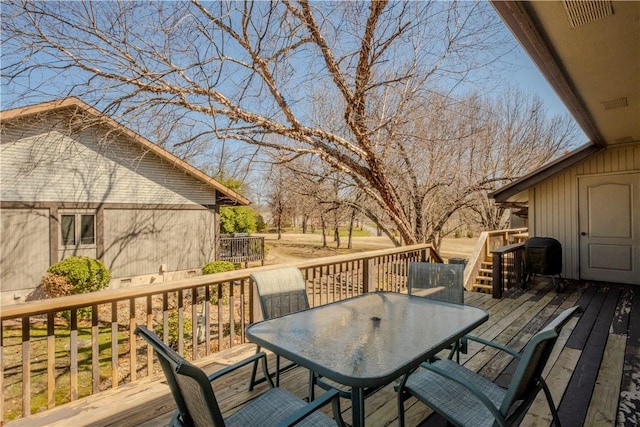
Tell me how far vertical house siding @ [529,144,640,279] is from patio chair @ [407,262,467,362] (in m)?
5.21

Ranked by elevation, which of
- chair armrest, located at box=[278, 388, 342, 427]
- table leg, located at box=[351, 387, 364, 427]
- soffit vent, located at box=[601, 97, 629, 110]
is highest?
soffit vent, located at box=[601, 97, 629, 110]

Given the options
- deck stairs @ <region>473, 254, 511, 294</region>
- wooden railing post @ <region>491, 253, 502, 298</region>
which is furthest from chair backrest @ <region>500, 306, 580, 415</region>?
deck stairs @ <region>473, 254, 511, 294</region>

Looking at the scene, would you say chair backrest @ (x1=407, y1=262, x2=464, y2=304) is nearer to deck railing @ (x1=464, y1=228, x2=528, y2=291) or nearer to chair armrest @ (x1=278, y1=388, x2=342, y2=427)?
chair armrest @ (x1=278, y1=388, x2=342, y2=427)

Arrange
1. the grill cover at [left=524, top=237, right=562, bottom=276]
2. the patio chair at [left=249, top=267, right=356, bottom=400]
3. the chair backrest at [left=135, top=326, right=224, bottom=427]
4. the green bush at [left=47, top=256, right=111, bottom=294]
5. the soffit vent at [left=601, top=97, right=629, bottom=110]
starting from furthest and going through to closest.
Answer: the green bush at [left=47, top=256, right=111, bottom=294]
the grill cover at [left=524, top=237, right=562, bottom=276]
the soffit vent at [left=601, top=97, right=629, bottom=110]
the patio chair at [left=249, top=267, right=356, bottom=400]
the chair backrest at [left=135, top=326, right=224, bottom=427]

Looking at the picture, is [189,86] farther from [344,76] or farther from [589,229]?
[589,229]

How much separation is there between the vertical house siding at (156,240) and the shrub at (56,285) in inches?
70.4

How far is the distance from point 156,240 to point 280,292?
32.7 feet

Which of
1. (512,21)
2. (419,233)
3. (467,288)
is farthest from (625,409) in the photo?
(419,233)

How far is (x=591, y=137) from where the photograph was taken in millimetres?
5488

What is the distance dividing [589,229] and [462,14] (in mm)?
4840

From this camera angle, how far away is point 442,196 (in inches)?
432

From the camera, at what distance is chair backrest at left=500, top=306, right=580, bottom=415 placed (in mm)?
1390

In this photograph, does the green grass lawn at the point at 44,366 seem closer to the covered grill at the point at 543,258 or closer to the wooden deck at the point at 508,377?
the wooden deck at the point at 508,377

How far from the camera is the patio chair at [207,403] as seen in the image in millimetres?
1155
